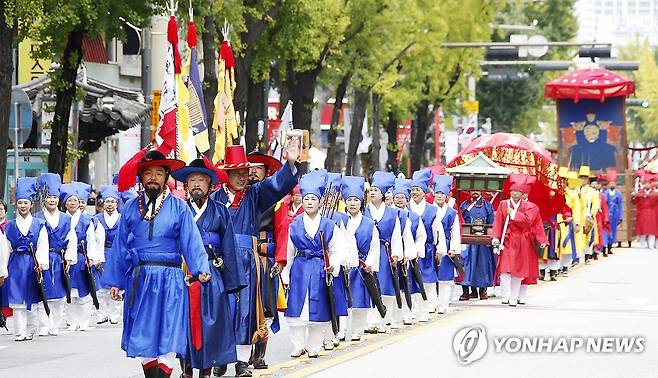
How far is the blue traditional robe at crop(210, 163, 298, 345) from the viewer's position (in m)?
14.8

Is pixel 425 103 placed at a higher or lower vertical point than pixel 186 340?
higher

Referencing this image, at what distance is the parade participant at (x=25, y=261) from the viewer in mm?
19812

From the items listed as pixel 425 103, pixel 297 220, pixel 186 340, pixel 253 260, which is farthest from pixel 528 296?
pixel 425 103

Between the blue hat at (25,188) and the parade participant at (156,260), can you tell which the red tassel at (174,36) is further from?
the parade participant at (156,260)

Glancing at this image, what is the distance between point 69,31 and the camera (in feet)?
85.5

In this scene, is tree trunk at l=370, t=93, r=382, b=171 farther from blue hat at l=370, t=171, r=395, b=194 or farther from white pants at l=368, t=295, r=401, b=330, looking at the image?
white pants at l=368, t=295, r=401, b=330

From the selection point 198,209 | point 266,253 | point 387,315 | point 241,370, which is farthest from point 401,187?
point 198,209

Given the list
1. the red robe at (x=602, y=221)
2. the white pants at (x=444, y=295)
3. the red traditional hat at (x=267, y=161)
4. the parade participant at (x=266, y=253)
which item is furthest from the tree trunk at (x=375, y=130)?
the red traditional hat at (x=267, y=161)

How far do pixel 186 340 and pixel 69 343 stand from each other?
20.7ft

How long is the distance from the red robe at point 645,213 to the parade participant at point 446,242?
24.0 metres

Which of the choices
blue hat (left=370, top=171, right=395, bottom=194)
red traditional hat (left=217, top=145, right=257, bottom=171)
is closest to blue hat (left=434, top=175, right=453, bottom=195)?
blue hat (left=370, top=171, right=395, bottom=194)

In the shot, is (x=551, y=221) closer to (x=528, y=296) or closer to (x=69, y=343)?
(x=528, y=296)

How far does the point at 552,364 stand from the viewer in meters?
15.7

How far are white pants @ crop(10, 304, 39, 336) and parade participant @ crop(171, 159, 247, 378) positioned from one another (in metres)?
6.60
